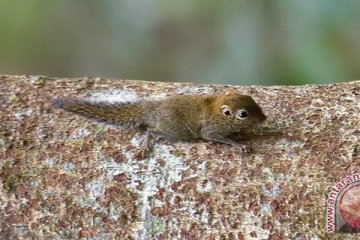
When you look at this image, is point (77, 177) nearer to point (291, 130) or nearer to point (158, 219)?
point (158, 219)

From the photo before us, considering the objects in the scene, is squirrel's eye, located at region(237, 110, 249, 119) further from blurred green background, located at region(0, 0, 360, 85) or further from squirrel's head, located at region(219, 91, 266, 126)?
blurred green background, located at region(0, 0, 360, 85)

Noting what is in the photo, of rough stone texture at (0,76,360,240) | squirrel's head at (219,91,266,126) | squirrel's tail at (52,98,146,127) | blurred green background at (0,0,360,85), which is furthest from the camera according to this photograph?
blurred green background at (0,0,360,85)

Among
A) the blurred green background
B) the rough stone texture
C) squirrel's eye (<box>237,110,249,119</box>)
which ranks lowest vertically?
the rough stone texture

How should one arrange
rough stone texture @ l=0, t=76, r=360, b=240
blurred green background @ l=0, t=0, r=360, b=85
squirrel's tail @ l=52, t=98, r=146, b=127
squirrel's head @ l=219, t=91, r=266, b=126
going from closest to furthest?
rough stone texture @ l=0, t=76, r=360, b=240 → squirrel's head @ l=219, t=91, r=266, b=126 → squirrel's tail @ l=52, t=98, r=146, b=127 → blurred green background @ l=0, t=0, r=360, b=85

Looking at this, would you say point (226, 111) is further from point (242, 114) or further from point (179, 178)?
point (179, 178)

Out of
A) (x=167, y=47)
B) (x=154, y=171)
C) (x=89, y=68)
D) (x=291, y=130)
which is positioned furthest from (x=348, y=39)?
(x=154, y=171)

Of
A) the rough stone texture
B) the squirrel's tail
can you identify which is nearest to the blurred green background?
the rough stone texture
